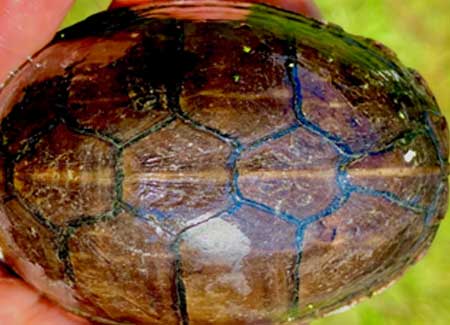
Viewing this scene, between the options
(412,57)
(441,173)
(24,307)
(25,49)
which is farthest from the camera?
(412,57)

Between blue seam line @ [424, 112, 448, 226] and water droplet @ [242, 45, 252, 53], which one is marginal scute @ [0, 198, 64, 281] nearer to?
water droplet @ [242, 45, 252, 53]

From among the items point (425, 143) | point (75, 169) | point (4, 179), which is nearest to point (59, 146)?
point (75, 169)

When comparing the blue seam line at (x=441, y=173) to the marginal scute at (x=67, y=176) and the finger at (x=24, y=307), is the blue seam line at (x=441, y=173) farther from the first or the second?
the finger at (x=24, y=307)

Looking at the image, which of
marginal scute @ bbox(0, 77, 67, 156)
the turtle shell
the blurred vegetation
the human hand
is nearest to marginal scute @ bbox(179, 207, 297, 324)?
the turtle shell

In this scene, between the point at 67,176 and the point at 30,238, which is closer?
the point at 67,176

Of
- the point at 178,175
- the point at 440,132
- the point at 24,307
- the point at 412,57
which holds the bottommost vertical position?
the point at 24,307

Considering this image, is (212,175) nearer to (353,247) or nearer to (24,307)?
(353,247)

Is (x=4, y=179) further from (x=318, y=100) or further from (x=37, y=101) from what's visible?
(x=318, y=100)

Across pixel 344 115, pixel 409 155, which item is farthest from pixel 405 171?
pixel 344 115
